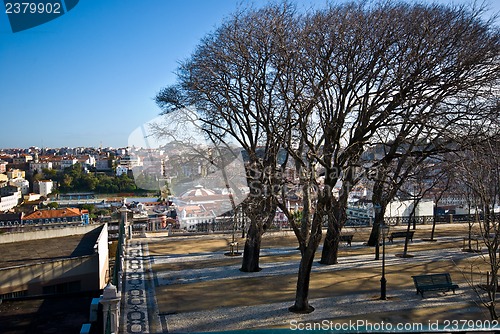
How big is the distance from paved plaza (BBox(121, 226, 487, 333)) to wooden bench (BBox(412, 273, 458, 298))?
8.5 inches

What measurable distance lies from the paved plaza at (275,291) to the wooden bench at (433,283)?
0.22 meters

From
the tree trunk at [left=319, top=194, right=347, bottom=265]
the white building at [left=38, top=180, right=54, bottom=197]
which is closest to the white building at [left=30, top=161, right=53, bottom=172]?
the white building at [left=38, top=180, right=54, bottom=197]

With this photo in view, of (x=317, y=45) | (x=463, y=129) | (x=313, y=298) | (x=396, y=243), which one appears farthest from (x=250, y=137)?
(x=396, y=243)

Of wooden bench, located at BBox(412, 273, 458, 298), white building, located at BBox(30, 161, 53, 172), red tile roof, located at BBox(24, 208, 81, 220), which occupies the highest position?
white building, located at BBox(30, 161, 53, 172)

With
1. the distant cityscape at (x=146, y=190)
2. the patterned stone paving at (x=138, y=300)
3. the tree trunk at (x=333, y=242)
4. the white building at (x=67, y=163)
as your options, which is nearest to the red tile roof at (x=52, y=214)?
the distant cityscape at (x=146, y=190)

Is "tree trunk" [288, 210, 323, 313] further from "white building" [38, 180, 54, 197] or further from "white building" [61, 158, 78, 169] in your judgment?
"white building" [61, 158, 78, 169]

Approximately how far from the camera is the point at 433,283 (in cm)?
1180

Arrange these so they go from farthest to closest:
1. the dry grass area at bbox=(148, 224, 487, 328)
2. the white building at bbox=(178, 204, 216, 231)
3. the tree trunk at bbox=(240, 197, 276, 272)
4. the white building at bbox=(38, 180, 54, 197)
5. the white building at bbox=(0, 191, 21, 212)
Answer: the white building at bbox=(38, 180, 54, 197) → the white building at bbox=(0, 191, 21, 212) → the white building at bbox=(178, 204, 216, 231) → the tree trunk at bbox=(240, 197, 276, 272) → the dry grass area at bbox=(148, 224, 487, 328)

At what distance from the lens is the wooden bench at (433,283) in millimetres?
11509

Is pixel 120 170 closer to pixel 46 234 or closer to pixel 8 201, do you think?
pixel 8 201

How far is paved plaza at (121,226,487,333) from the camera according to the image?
995 cm

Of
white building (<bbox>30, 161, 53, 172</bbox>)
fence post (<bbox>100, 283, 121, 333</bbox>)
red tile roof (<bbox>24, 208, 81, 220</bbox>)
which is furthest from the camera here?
white building (<bbox>30, 161, 53, 172</bbox>)

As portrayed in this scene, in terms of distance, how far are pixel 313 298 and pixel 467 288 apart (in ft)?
15.3

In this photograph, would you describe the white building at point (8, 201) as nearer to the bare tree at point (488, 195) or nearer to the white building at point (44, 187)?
the white building at point (44, 187)
